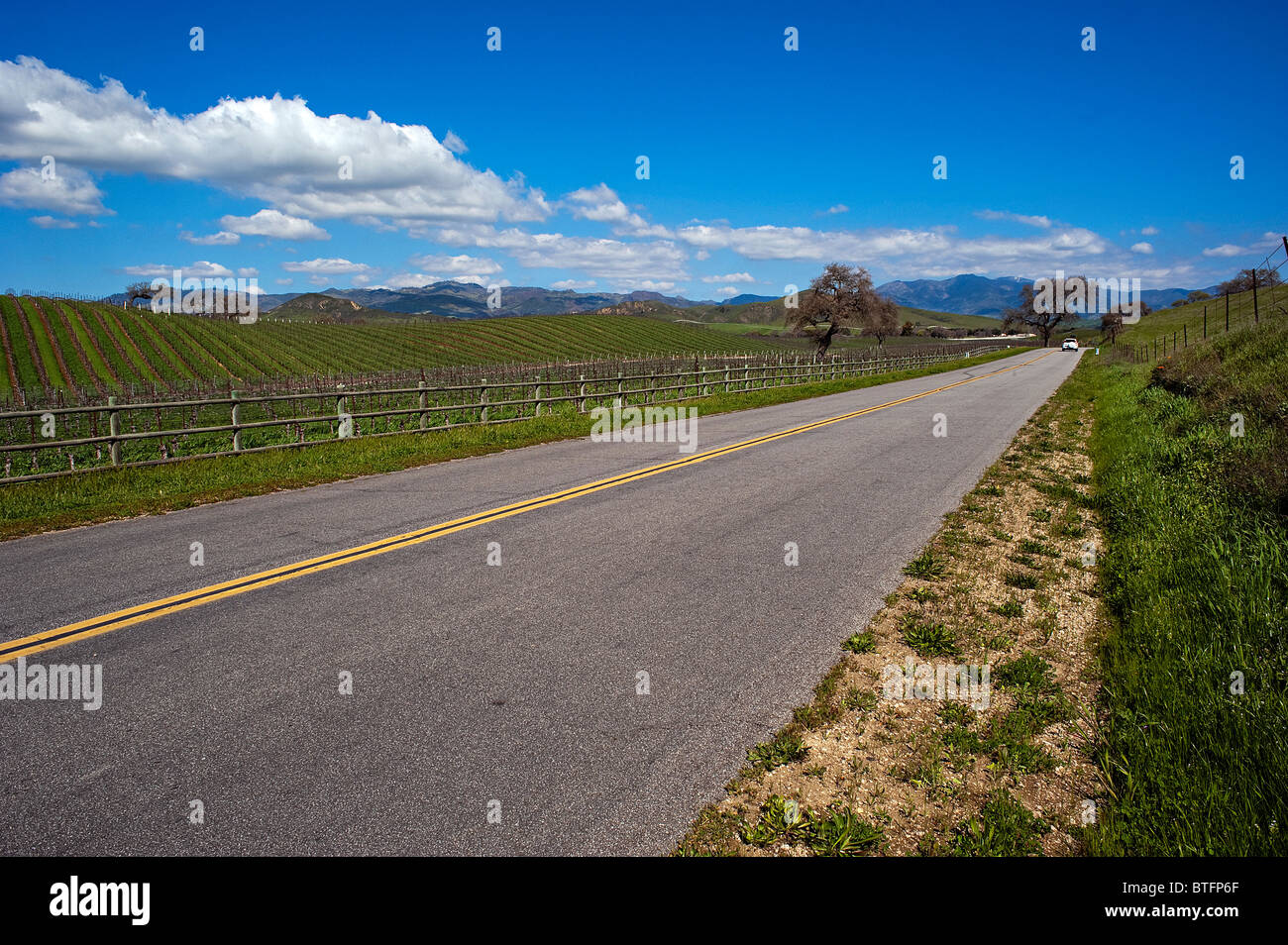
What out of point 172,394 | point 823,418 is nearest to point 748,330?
point 172,394

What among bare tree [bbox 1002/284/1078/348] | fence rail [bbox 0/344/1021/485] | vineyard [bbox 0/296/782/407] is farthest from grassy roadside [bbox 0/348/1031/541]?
bare tree [bbox 1002/284/1078/348]

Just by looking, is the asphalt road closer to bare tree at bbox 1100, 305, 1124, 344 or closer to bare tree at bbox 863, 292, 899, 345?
bare tree at bbox 863, 292, 899, 345

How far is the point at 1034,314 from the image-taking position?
12181 cm

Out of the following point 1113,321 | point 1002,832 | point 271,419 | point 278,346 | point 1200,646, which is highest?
point 1113,321

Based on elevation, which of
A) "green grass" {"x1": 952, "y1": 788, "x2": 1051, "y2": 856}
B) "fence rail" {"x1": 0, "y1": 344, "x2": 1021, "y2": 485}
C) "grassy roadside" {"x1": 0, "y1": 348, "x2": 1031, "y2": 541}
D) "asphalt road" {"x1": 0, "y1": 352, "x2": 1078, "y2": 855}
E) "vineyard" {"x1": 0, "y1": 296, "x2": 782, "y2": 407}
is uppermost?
"vineyard" {"x1": 0, "y1": 296, "x2": 782, "y2": 407}

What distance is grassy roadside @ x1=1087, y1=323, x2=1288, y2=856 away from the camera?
3018 mm

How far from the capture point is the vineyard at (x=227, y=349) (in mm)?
40375

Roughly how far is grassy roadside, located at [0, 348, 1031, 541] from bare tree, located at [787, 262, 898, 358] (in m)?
48.2

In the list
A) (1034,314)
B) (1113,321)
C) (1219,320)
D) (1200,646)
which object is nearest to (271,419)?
(1200,646)

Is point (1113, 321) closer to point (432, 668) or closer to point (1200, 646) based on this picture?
point (1200, 646)

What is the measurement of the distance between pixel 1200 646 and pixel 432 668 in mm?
4833
